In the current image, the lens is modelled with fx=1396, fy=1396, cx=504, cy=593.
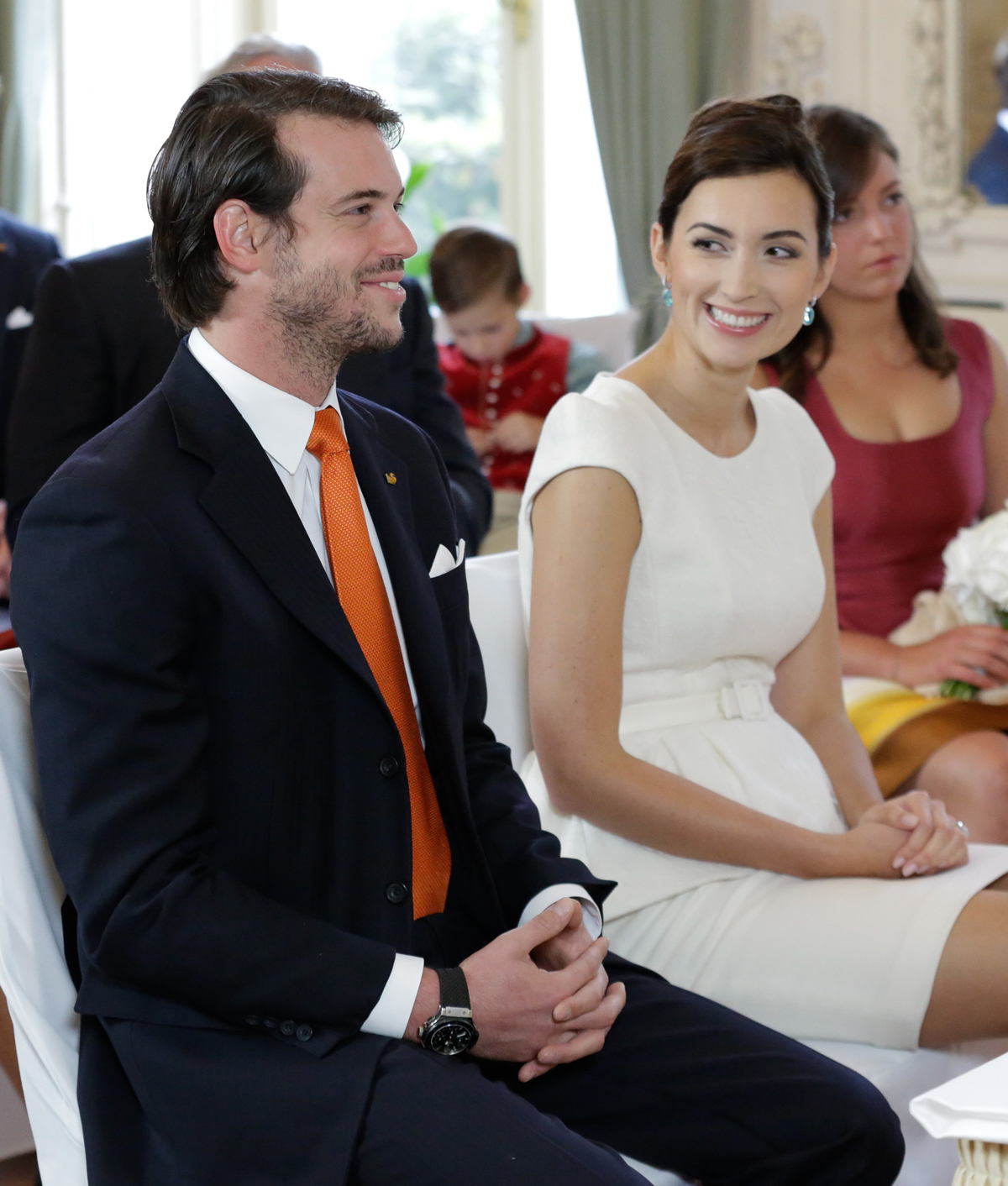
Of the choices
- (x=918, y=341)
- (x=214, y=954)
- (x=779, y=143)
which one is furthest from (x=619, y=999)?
(x=918, y=341)

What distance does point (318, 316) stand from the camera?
142 centimetres

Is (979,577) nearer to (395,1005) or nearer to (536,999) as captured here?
(536,999)

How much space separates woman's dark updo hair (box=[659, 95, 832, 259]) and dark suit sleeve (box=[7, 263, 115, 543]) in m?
1.08

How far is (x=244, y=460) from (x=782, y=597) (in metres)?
0.88

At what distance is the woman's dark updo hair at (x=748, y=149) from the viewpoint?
1.90 metres

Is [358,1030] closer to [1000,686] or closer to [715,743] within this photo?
[715,743]

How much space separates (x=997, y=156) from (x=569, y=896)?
4.07 m

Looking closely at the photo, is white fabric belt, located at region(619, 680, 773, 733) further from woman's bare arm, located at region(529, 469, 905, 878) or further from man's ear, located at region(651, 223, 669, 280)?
man's ear, located at region(651, 223, 669, 280)

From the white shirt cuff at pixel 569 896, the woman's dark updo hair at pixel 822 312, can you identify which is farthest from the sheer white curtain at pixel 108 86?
the white shirt cuff at pixel 569 896

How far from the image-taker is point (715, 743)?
1.88 m

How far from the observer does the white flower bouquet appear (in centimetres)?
216

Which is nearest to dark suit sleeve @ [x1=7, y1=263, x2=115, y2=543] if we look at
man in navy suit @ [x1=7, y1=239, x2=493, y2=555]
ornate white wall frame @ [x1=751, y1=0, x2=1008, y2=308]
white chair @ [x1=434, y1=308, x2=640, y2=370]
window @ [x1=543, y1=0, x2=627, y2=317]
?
man in navy suit @ [x1=7, y1=239, x2=493, y2=555]

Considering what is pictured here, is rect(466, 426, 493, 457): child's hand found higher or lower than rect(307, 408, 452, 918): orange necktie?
lower

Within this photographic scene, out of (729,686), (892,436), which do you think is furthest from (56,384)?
(892,436)
